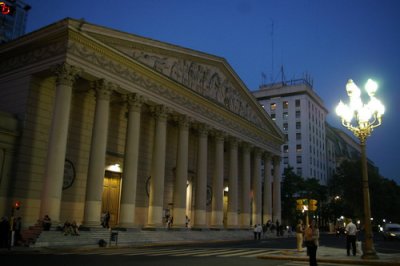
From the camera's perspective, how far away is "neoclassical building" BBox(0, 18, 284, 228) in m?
25.1

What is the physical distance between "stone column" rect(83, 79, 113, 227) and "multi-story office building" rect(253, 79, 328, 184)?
67589 millimetres

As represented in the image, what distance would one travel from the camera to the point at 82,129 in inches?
1189

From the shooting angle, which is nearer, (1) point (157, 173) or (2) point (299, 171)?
(1) point (157, 173)

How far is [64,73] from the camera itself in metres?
25.0

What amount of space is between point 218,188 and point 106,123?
53.5 feet

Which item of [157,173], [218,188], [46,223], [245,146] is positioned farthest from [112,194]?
[245,146]

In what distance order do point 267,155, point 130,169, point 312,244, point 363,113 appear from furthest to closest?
point 267,155
point 130,169
point 363,113
point 312,244

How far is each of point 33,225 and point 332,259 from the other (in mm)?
17766

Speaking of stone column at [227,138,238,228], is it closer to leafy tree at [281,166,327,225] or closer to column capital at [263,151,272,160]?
column capital at [263,151,272,160]

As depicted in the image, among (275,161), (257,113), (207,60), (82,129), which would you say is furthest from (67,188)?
(275,161)

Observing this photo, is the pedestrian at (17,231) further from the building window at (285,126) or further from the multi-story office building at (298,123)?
the building window at (285,126)

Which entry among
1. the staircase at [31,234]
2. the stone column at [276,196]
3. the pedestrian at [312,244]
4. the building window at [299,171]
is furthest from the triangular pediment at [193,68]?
the building window at [299,171]

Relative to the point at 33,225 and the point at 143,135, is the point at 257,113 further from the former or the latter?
the point at 33,225

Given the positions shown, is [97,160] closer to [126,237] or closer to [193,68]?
[126,237]
